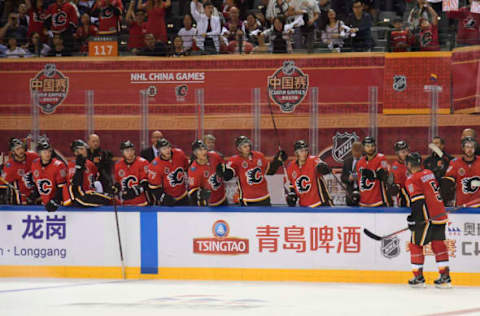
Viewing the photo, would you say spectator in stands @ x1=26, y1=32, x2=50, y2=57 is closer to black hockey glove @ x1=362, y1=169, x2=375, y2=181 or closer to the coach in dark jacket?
the coach in dark jacket

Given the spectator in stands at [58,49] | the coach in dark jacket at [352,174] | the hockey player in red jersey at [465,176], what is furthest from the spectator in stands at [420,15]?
the spectator in stands at [58,49]

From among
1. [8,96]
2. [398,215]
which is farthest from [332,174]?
[8,96]

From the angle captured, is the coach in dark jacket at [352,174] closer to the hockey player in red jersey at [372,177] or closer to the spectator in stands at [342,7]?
the hockey player in red jersey at [372,177]

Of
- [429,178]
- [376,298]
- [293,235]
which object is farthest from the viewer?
[293,235]

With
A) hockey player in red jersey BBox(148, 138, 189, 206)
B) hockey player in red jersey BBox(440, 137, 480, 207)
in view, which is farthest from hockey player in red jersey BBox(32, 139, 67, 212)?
hockey player in red jersey BBox(440, 137, 480, 207)

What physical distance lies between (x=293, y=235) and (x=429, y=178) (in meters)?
1.54

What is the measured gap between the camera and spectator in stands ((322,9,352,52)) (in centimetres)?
1163

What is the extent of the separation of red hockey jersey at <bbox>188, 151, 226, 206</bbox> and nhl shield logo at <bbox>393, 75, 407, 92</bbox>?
262 centimetres

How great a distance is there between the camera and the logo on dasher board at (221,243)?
9.21 metres

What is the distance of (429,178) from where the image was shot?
8.49 m

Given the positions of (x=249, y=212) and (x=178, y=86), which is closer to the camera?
(x=249, y=212)

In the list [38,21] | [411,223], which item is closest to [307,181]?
[411,223]

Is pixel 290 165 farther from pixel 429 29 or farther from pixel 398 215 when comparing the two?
pixel 429 29

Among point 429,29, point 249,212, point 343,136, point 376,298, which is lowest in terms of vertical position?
point 376,298
